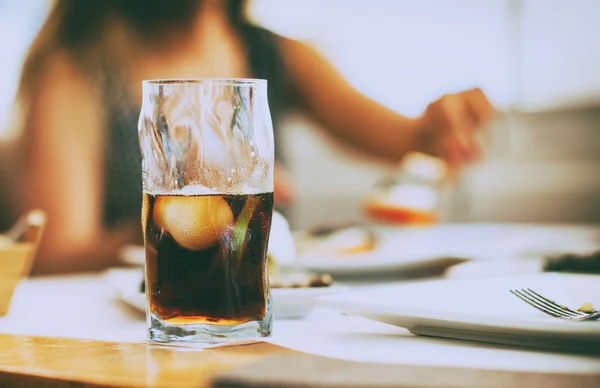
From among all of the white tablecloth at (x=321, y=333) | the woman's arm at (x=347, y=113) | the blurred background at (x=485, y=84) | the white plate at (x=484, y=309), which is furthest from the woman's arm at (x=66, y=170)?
the blurred background at (x=485, y=84)

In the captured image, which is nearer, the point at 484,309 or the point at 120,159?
the point at 484,309

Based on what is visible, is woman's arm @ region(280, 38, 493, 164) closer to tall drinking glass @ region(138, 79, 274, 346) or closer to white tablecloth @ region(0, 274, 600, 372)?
white tablecloth @ region(0, 274, 600, 372)

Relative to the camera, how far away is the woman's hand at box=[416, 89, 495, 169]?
7.09 feet

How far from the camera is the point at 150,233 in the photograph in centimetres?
81

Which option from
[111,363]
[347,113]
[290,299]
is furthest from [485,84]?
[111,363]

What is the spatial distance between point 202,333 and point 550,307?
0.32 meters

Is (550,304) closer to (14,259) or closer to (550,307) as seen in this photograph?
(550,307)

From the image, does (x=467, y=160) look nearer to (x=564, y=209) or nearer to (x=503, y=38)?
(x=564, y=209)

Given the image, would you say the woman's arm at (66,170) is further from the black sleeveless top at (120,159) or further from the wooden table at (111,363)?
the wooden table at (111,363)

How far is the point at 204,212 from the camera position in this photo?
2.58 ft

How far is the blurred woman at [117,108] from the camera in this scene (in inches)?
95.0

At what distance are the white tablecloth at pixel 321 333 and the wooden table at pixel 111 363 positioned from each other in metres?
0.05

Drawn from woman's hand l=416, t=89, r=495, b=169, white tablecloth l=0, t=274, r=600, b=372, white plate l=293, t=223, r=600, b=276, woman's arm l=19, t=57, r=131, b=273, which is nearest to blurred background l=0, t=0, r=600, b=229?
woman's arm l=19, t=57, r=131, b=273

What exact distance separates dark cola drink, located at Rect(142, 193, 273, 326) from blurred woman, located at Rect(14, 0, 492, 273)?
4.70 ft
